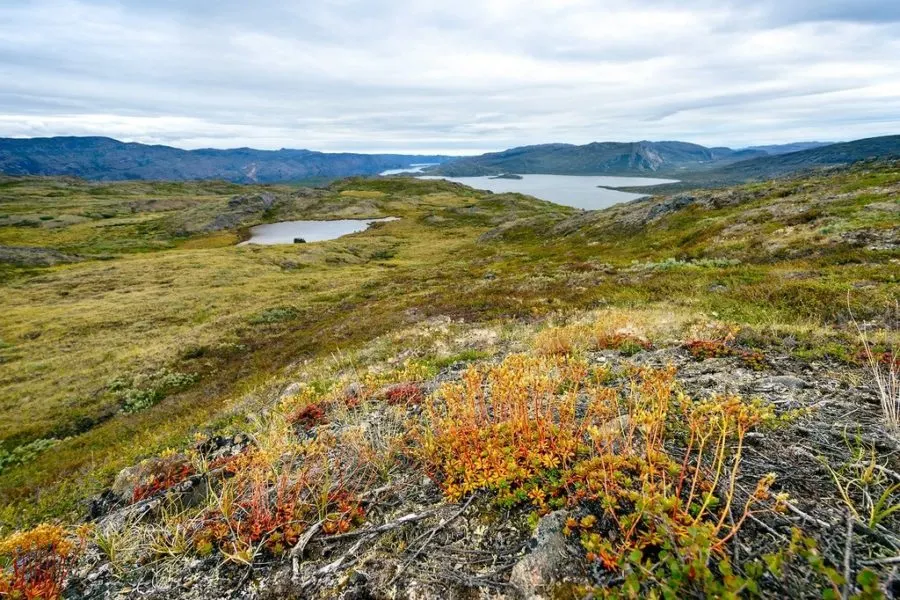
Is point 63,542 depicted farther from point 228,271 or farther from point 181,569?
point 228,271

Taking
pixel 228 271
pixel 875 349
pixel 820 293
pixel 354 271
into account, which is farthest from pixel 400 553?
pixel 228 271

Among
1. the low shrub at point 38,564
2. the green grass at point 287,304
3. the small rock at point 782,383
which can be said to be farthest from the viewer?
the green grass at point 287,304

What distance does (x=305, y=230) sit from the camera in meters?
130

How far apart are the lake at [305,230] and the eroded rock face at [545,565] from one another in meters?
110

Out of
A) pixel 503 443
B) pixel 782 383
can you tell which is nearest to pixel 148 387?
pixel 503 443

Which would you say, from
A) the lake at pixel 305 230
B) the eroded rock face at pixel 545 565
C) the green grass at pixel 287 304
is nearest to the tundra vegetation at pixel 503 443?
the eroded rock face at pixel 545 565

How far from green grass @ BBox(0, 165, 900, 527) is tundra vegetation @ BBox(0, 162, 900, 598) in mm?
292

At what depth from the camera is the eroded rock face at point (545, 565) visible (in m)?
3.71

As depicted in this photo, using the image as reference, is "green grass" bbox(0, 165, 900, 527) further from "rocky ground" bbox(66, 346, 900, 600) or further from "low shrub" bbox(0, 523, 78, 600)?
"low shrub" bbox(0, 523, 78, 600)

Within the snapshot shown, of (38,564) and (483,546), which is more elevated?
(483,546)

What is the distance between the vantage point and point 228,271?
207ft

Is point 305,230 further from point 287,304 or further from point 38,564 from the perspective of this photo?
point 38,564

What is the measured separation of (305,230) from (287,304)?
96.8 metres

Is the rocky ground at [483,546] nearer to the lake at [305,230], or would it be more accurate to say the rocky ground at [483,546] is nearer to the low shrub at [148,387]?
the low shrub at [148,387]
